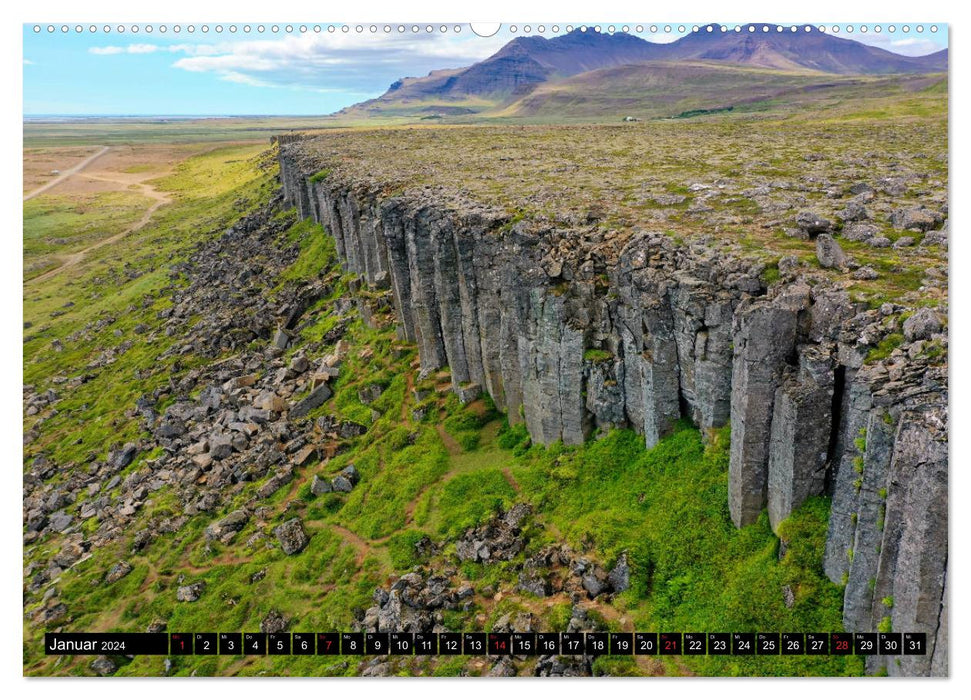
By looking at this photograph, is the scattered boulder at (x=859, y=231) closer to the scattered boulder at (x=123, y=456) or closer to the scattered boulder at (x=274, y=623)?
the scattered boulder at (x=274, y=623)

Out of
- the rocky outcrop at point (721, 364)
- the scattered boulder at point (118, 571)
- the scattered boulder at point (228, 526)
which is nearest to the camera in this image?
the rocky outcrop at point (721, 364)

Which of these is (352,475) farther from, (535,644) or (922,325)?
(922,325)

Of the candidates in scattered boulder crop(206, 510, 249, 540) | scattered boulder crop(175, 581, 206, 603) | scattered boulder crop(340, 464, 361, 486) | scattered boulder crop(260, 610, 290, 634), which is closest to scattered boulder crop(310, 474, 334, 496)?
scattered boulder crop(340, 464, 361, 486)

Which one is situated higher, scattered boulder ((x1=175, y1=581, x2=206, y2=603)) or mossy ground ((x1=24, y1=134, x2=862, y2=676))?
mossy ground ((x1=24, y1=134, x2=862, y2=676))

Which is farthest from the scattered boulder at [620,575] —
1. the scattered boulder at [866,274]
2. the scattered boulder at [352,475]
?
the scattered boulder at [352,475]

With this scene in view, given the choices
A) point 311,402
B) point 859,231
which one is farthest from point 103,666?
point 859,231

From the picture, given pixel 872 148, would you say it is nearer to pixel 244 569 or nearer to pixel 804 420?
pixel 804 420

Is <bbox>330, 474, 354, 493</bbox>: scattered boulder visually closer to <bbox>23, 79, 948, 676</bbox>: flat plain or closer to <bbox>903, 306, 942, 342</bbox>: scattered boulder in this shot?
<bbox>23, 79, 948, 676</bbox>: flat plain
